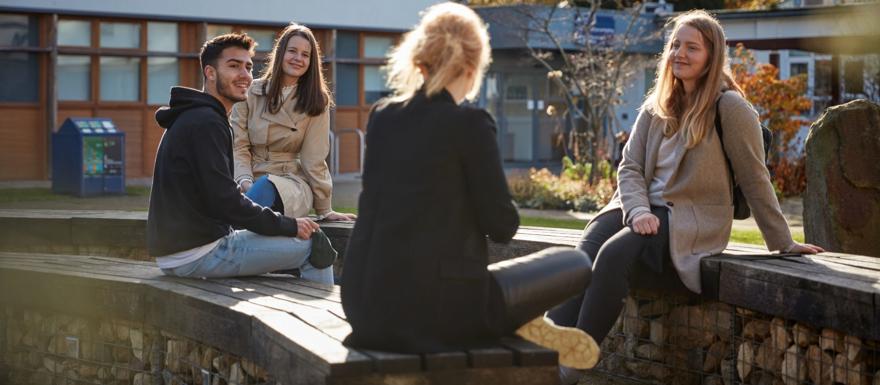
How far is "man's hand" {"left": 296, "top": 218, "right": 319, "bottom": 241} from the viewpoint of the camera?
6.67m

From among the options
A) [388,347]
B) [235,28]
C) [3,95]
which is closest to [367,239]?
[388,347]

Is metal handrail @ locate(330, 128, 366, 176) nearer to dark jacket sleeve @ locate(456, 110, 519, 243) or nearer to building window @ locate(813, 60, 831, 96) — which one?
building window @ locate(813, 60, 831, 96)

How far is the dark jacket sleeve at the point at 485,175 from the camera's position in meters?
4.51

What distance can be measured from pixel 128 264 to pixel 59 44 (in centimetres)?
1656

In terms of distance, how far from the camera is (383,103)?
4707 mm

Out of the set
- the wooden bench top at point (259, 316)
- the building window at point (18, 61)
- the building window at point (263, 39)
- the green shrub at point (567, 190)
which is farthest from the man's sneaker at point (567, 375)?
the building window at point (263, 39)

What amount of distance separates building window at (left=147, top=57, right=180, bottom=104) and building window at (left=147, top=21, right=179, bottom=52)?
22cm

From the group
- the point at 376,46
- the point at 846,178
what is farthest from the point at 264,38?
the point at 846,178

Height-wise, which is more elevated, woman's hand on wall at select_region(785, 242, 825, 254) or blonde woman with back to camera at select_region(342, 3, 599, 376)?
blonde woman with back to camera at select_region(342, 3, 599, 376)

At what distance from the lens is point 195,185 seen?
6.36 m

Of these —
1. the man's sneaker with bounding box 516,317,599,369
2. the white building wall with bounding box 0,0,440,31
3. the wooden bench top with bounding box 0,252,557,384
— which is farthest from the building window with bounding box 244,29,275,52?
the man's sneaker with bounding box 516,317,599,369

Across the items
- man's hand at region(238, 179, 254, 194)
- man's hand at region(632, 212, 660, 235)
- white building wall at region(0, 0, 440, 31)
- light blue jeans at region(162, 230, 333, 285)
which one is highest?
white building wall at region(0, 0, 440, 31)

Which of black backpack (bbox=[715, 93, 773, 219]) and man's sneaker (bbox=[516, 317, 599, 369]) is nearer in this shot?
man's sneaker (bbox=[516, 317, 599, 369])

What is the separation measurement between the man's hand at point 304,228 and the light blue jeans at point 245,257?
1.4 inches
